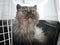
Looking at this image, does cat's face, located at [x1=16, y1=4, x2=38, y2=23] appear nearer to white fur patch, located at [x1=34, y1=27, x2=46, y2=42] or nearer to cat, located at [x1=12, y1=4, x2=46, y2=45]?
cat, located at [x1=12, y1=4, x2=46, y2=45]

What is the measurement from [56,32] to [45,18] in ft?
0.86

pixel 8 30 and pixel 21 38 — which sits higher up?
pixel 8 30

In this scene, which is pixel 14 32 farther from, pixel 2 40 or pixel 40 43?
pixel 40 43

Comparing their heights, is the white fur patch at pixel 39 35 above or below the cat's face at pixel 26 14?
below

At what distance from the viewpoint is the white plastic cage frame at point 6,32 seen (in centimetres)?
141

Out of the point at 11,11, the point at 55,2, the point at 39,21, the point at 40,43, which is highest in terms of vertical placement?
the point at 55,2

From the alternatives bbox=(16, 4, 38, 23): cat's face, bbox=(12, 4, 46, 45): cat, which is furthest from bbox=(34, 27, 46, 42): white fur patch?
bbox=(16, 4, 38, 23): cat's face

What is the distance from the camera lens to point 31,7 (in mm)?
1517

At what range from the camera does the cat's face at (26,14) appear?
149 cm

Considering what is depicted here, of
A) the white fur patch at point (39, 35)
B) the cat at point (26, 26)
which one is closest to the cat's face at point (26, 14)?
the cat at point (26, 26)

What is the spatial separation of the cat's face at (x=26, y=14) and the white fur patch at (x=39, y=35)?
137 millimetres

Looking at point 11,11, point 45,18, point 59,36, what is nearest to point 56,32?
point 59,36

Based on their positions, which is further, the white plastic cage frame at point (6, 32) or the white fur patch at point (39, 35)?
the white fur patch at point (39, 35)

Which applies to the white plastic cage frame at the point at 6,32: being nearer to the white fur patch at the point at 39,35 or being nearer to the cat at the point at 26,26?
the cat at the point at 26,26
